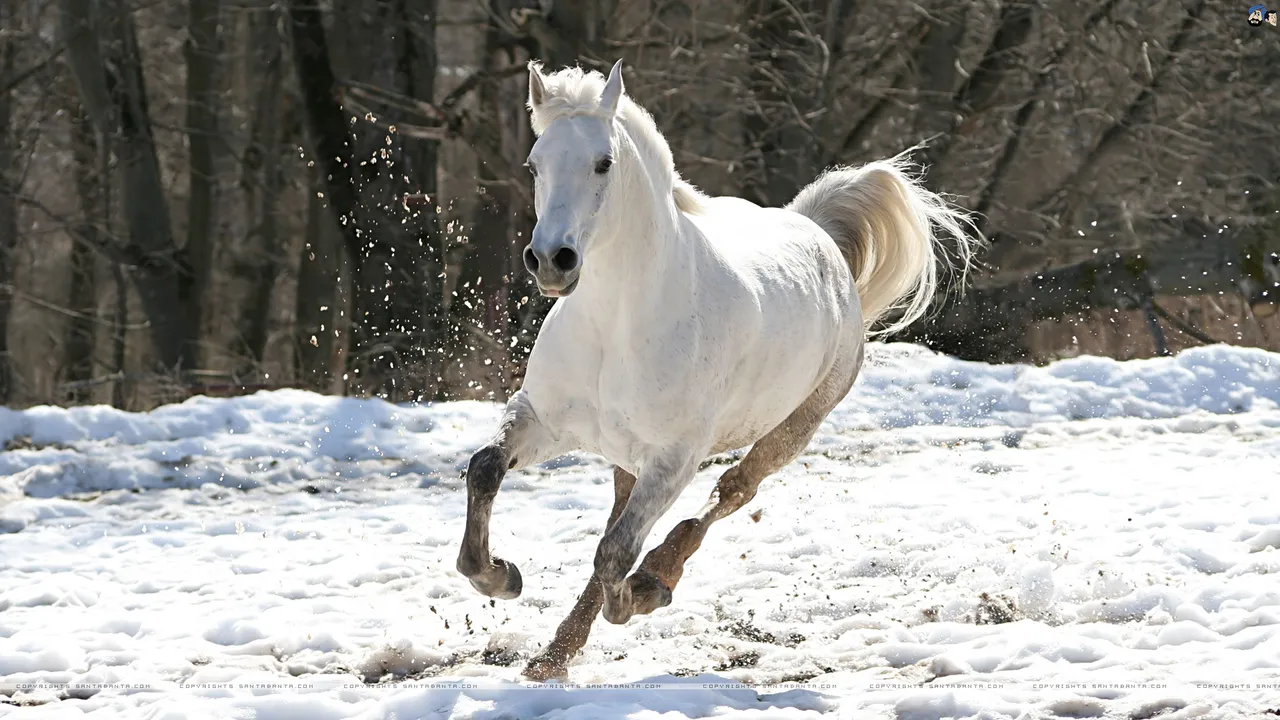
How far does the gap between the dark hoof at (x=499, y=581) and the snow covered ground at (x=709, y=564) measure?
31 centimetres

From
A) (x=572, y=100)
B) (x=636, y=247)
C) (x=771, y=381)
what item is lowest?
(x=771, y=381)

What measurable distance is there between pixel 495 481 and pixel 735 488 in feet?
4.53

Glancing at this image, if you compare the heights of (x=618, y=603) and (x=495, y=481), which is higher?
(x=495, y=481)

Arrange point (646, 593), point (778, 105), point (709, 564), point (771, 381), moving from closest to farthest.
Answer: point (646, 593) < point (771, 381) < point (709, 564) < point (778, 105)

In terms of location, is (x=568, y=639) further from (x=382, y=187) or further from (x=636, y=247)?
(x=382, y=187)

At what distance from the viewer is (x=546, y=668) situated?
483cm

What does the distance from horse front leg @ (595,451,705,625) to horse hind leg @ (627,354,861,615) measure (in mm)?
19

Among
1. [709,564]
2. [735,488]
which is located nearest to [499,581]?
[735,488]

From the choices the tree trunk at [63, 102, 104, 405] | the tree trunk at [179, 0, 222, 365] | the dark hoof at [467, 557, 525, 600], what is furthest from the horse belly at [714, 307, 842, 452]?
the tree trunk at [63, 102, 104, 405]

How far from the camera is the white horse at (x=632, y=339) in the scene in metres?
4.23

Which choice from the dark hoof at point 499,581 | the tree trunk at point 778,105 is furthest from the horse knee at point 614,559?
the tree trunk at point 778,105

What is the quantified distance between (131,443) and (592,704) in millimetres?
5250

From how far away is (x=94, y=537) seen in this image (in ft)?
A: 23.1

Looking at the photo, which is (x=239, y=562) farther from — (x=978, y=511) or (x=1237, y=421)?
(x=1237, y=421)
